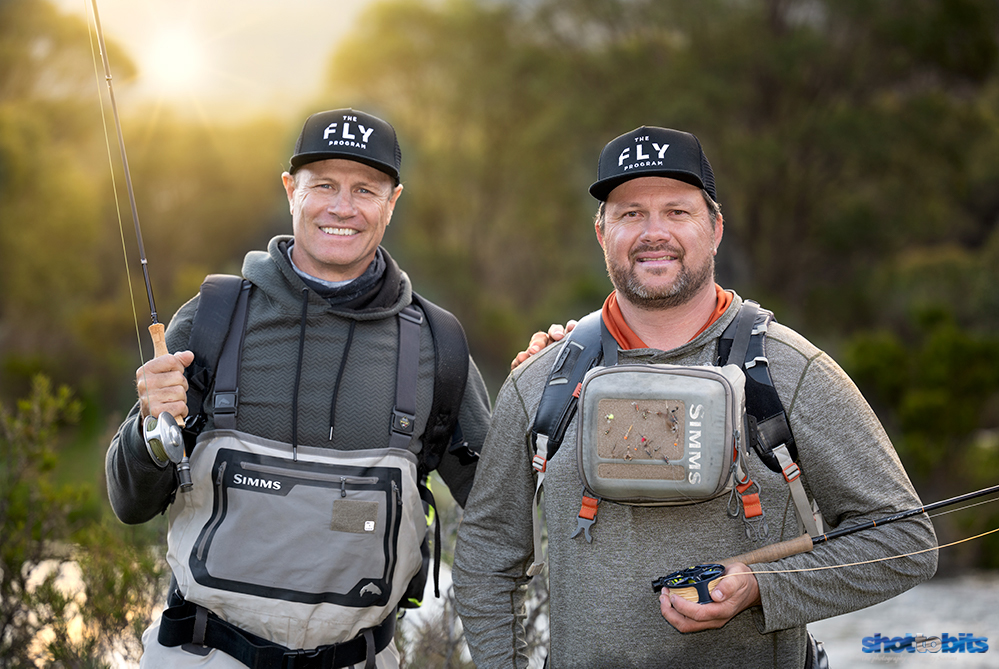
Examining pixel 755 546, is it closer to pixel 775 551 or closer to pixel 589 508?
pixel 775 551

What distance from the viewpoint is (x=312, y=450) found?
3.04 metres

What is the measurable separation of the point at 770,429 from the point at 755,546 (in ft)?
1.12

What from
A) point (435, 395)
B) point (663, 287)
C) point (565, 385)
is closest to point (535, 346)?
point (565, 385)

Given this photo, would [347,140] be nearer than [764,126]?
Yes

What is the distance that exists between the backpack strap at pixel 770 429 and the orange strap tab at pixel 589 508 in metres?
0.49

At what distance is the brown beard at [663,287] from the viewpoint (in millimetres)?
2812

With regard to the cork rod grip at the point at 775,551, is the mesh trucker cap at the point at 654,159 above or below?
above

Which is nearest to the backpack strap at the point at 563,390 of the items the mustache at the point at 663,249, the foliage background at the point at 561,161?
the mustache at the point at 663,249

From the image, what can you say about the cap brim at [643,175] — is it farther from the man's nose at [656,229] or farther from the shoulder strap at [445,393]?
the shoulder strap at [445,393]

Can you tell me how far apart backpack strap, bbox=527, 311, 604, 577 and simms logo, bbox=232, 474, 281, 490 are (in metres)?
0.84

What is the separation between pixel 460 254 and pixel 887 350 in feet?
53.1

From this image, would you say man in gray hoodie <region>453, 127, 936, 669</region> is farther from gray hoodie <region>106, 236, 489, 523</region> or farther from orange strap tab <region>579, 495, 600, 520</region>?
gray hoodie <region>106, 236, 489, 523</region>

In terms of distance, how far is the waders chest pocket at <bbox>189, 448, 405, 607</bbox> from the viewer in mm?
2896

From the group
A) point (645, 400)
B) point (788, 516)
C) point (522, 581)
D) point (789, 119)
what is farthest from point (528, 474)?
point (789, 119)
